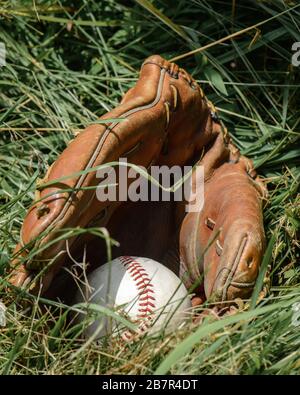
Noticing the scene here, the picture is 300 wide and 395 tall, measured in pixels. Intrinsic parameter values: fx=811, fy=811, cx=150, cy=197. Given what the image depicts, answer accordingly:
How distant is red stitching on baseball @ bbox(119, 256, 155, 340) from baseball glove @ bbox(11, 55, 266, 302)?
19 cm

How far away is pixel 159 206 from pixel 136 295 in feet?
1.99

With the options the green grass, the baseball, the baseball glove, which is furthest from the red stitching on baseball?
the green grass

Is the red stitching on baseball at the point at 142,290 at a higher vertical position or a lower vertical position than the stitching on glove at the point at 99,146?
lower

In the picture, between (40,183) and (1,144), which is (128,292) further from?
(1,144)

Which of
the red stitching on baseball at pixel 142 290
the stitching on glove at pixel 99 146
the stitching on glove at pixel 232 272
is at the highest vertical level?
the stitching on glove at pixel 99 146

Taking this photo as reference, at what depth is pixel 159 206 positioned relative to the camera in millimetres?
3217

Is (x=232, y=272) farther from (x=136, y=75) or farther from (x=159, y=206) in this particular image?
(x=136, y=75)

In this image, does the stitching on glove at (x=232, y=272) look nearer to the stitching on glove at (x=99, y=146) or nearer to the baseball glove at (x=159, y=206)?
the baseball glove at (x=159, y=206)

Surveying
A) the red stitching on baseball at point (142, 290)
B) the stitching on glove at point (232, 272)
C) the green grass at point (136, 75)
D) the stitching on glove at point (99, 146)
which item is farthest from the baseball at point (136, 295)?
the green grass at point (136, 75)

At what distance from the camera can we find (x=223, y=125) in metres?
3.37

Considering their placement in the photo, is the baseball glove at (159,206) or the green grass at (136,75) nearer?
the baseball glove at (159,206)

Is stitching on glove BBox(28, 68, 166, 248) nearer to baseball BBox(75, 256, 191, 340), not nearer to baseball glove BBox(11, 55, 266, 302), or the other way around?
baseball glove BBox(11, 55, 266, 302)

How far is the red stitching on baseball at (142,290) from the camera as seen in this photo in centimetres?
261
